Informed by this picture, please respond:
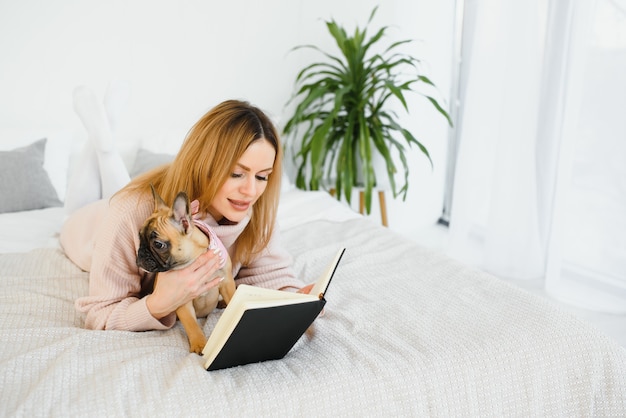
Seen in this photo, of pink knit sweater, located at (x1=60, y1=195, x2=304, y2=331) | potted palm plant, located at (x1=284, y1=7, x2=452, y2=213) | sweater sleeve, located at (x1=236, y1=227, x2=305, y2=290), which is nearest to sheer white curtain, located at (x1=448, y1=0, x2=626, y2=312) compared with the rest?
potted palm plant, located at (x1=284, y1=7, x2=452, y2=213)

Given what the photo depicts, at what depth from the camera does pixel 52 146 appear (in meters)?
2.75

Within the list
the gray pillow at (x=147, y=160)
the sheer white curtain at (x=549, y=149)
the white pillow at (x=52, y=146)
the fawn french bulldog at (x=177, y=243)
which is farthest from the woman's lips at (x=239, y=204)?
the sheer white curtain at (x=549, y=149)

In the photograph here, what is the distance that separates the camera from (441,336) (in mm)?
1333

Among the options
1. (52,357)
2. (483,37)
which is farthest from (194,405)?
(483,37)

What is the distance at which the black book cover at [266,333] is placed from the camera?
1.07 meters

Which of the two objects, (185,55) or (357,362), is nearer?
(357,362)

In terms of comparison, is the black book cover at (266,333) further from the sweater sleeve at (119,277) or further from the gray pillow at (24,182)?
the gray pillow at (24,182)

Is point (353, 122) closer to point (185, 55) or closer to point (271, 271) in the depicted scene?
point (185, 55)

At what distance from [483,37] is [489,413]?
2.25 m

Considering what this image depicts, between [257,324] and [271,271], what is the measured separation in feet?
1.70

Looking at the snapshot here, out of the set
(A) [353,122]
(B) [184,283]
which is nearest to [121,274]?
(B) [184,283]

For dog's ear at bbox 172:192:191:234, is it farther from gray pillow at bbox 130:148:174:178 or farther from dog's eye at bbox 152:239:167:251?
gray pillow at bbox 130:148:174:178

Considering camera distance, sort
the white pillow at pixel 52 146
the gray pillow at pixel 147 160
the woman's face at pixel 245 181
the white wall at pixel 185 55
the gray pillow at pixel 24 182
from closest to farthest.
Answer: the woman's face at pixel 245 181 → the gray pillow at pixel 24 182 → the white pillow at pixel 52 146 → the gray pillow at pixel 147 160 → the white wall at pixel 185 55

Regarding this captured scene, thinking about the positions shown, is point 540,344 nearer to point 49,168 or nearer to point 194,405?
point 194,405
